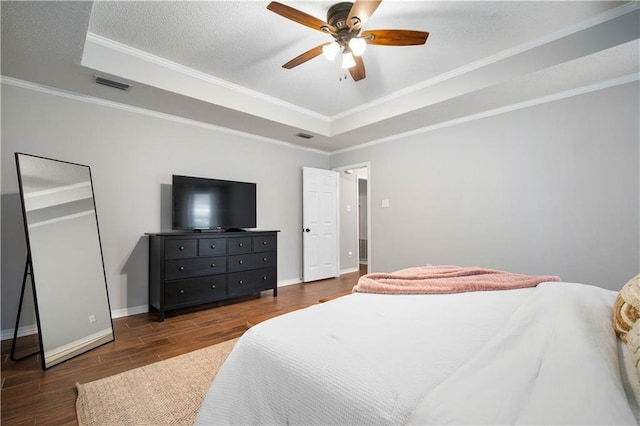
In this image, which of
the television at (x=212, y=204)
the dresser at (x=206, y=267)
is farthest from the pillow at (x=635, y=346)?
the television at (x=212, y=204)

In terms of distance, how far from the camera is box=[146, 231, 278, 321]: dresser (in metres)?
3.31

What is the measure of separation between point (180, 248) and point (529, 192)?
13.3 ft

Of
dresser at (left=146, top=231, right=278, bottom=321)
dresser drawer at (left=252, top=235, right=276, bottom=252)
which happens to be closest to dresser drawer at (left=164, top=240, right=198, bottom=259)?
dresser at (left=146, top=231, right=278, bottom=321)

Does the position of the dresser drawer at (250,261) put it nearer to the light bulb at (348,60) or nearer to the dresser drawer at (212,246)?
the dresser drawer at (212,246)

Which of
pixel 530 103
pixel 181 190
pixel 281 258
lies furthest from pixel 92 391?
pixel 530 103

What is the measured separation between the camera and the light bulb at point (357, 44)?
2.26 metres

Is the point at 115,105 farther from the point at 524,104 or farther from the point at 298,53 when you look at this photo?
the point at 524,104

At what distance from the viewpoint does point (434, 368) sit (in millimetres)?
873

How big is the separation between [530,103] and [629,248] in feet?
5.82

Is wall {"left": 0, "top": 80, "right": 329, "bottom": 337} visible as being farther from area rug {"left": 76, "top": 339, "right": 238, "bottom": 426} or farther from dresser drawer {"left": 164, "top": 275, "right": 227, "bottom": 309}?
area rug {"left": 76, "top": 339, "right": 238, "bottom": 426}

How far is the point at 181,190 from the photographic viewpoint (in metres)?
3.69

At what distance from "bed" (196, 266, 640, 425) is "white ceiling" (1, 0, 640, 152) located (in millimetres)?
2281

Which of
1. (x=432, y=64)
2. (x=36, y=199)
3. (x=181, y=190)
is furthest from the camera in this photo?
(x=181, y=190)

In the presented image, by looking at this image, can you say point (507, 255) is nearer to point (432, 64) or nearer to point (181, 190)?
point (432, 64)
